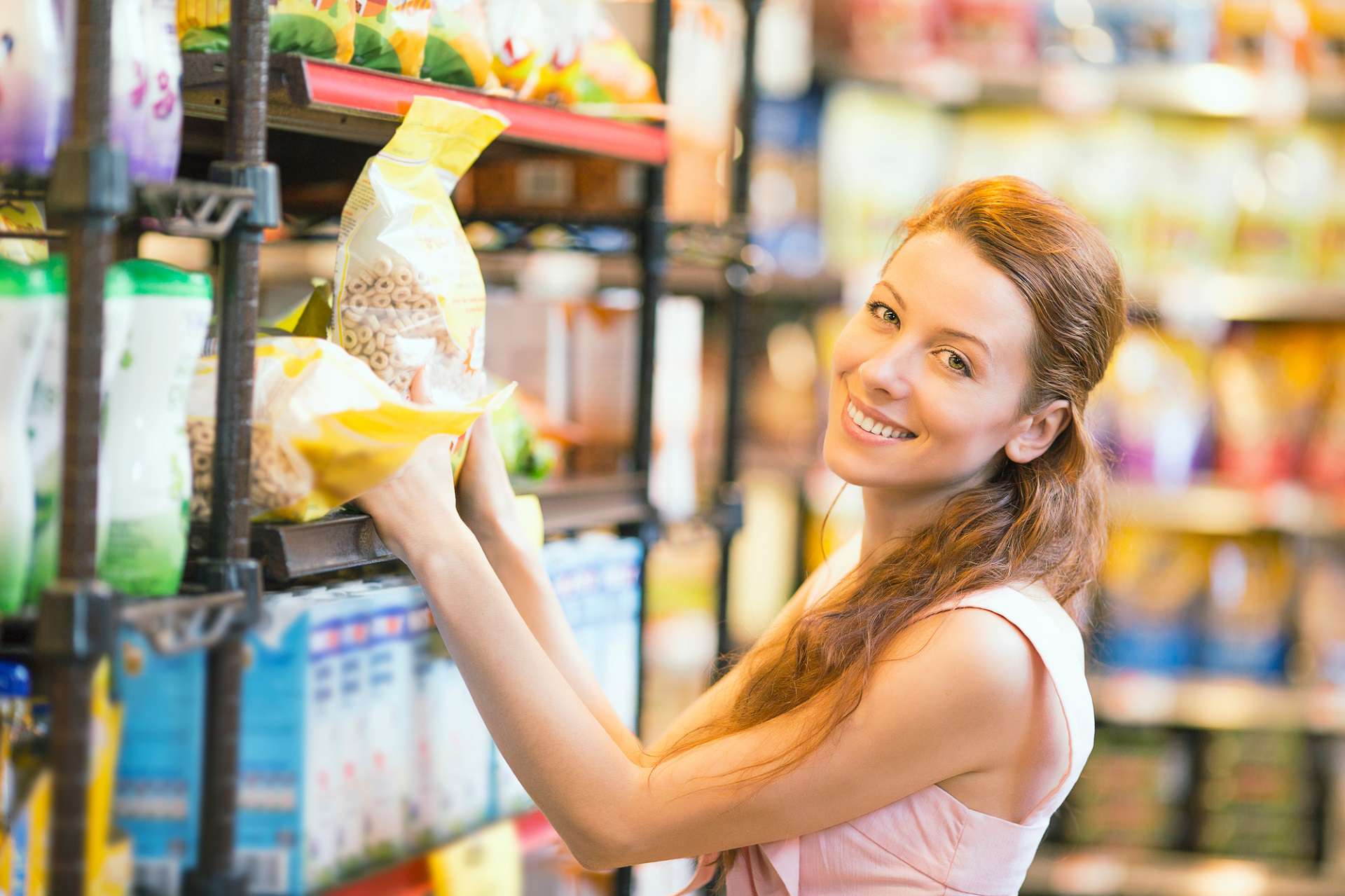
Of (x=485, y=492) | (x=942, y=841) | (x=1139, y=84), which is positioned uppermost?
(x=1139, y=84)

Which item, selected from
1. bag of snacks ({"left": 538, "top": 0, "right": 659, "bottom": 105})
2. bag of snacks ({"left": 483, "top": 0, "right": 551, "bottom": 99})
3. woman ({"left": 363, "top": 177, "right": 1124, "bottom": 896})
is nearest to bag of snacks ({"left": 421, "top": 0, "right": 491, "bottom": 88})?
bag of snacks ({"left": 483, "top": 0, "right": 551, "bottom": 99})

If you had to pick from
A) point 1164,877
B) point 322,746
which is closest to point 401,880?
point 322,746

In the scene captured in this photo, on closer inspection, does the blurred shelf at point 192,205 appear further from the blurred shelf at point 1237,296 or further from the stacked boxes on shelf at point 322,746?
the blurred shelf at point 1237,296

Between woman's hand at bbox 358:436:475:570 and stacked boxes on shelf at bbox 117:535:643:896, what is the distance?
0.49ft

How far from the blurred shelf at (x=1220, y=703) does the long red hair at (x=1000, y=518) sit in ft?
6.30

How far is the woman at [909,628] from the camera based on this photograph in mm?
1302

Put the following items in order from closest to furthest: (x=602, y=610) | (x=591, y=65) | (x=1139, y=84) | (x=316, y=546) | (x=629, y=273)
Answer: (x=316, y=546), (x=591, y=65), (x=602, y=610), (x=629, y=273), (x=1139, y=84)

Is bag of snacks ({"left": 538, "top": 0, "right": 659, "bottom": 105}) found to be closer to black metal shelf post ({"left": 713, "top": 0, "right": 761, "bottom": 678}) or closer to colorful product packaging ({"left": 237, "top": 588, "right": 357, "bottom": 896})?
black metal shelf post ({"left": 713, "top": 0, "right": 761, "bottom": 678})

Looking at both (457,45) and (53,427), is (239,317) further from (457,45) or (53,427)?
(457,45)

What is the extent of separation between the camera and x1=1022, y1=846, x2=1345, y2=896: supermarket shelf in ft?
10.6

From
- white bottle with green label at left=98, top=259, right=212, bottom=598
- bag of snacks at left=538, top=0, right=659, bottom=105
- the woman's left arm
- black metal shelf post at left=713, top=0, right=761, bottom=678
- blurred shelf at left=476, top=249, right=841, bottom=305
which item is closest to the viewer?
white bottle with green label at left=98, top=259, right=212, bottom=598

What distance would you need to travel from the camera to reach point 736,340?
218 centimetres

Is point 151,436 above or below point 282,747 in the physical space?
above

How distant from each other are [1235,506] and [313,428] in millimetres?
2693
